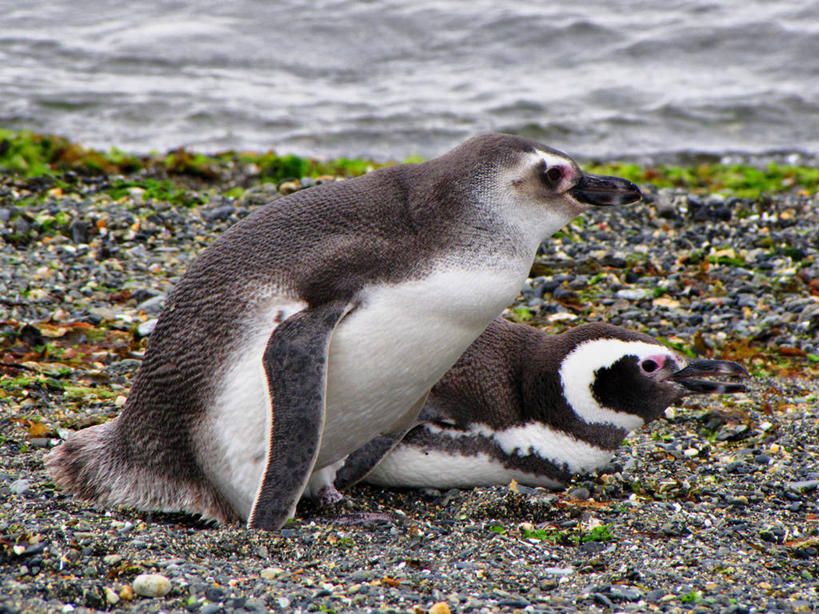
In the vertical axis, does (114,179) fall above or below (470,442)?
above

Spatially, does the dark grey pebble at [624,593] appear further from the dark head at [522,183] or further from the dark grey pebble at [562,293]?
the dark grey pebble at [562,293]

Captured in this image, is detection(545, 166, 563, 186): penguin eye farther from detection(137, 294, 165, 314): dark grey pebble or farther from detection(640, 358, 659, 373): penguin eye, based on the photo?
detection(137, 294, 165, 314): dark grey pebble

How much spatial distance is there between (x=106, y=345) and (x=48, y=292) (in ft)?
2.27

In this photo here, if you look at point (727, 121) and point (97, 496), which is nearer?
point (97, 496)

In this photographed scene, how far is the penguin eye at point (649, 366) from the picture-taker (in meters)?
4.29

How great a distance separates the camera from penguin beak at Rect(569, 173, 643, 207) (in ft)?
12.5

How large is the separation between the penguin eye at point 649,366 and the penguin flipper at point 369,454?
0.95 metres

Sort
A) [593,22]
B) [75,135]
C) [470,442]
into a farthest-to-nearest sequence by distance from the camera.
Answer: [593,22] < [75,135] < [470,442]

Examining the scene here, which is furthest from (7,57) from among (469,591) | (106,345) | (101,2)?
(469,591)

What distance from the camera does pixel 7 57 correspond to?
14656 millimetres

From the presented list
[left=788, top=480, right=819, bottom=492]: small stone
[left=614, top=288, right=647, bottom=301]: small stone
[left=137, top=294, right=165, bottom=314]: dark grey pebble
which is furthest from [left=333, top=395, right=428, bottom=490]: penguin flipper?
[left=614, top=288, right=647, bottom=301]: small stone

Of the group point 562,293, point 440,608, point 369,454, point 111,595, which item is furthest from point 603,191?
point 562,293

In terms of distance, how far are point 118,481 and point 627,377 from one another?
2.12 m

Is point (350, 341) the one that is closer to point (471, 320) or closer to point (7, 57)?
point (471, 320)
